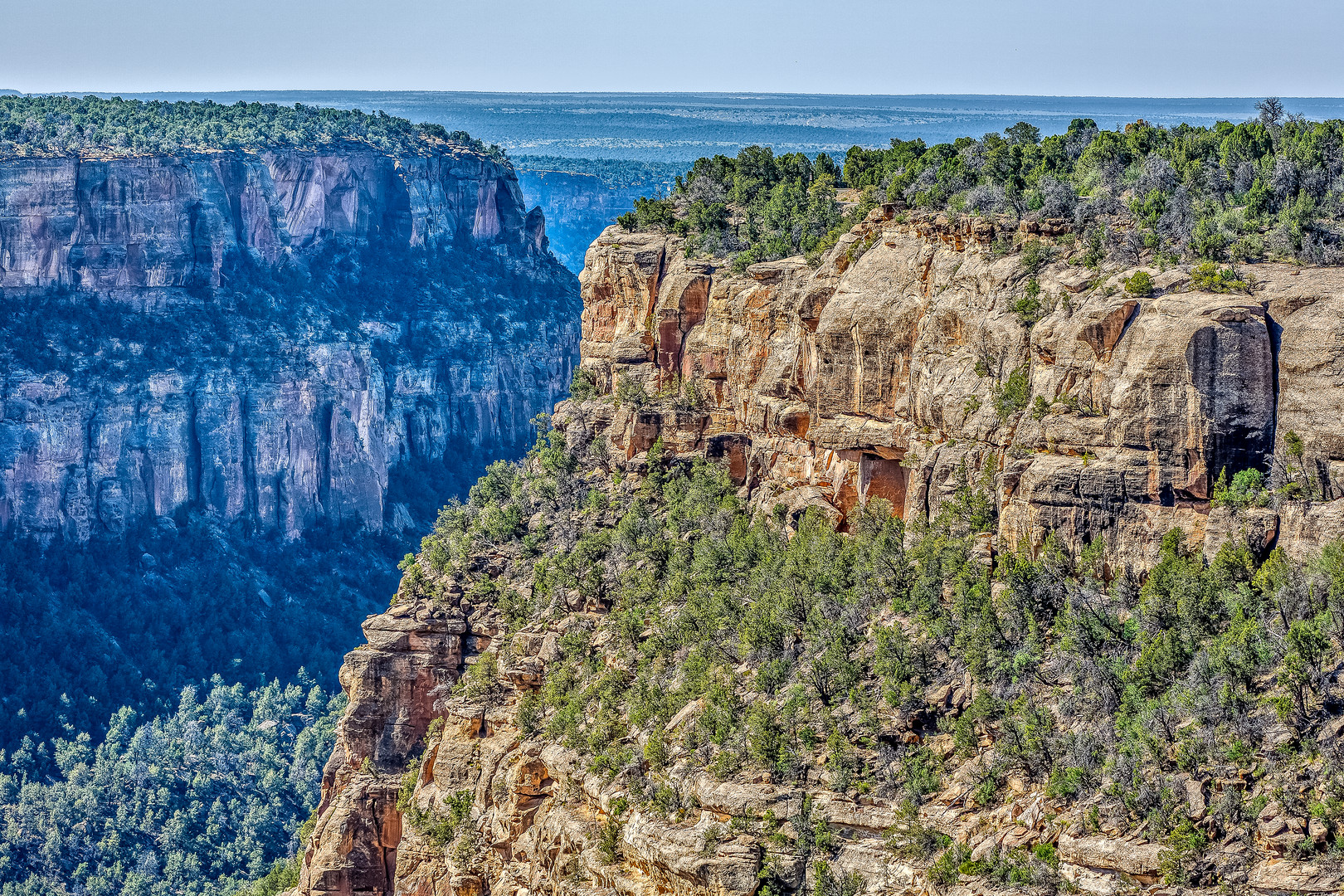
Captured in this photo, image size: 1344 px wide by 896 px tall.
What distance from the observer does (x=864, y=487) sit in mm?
64625

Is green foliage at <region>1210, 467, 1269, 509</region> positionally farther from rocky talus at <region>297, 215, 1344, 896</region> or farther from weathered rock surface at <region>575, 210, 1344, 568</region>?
weathered rock surface at <region>575, 210, 1344, 568</region>

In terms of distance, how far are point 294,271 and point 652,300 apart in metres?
103

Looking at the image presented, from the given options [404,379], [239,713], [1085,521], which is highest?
[1085,521]

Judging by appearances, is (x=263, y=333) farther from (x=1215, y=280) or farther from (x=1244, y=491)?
(x=1244, y=491)

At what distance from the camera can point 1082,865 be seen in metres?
42.5

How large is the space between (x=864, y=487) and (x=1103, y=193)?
13231 millimetres

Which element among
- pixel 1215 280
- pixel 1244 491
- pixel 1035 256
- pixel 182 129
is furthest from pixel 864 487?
pixel 182 129

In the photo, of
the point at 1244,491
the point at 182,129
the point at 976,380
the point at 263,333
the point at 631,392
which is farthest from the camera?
the point at 182,129

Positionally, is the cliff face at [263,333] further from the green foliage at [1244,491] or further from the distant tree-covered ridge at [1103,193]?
the green foliage at [1244,491]

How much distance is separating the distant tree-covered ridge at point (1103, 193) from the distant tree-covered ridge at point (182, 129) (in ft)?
289

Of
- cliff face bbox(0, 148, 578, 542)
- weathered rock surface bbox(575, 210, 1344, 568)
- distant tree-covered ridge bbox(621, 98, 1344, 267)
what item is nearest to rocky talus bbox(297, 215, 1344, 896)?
weathered rock surface bbox(575, 210, 1344, 568)

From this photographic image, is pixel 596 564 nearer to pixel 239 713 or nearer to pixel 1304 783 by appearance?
pixel 1304 783

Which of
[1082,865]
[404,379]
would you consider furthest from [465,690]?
[404,379]

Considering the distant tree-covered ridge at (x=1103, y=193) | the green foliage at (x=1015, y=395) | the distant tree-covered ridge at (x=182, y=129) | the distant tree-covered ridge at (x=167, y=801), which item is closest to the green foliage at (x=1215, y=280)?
the distant tree-covered ridge at (x=1103, y=193)
